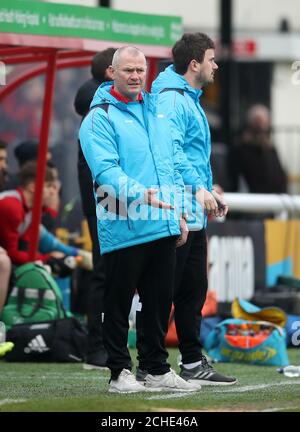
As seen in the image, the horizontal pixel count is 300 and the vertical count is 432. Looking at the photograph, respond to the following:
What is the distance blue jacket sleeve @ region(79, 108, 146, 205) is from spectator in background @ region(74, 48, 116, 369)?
1664 millimetres

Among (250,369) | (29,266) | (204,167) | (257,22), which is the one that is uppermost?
(257,22)

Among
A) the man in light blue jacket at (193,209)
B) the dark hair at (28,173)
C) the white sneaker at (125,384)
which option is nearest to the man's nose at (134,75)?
the man in light blue jacket at (193,209)

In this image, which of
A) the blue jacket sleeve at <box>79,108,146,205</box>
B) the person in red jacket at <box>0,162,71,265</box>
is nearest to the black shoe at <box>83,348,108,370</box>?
the person in red jacket at <box>0,162,71,265</box>

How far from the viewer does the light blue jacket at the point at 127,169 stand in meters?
7.47

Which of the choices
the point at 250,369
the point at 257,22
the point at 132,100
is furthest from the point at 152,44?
the point at 257,22

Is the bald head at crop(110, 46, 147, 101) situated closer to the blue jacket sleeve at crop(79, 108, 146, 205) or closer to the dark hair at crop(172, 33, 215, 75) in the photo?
the blue jacket sleeve at crop(79, 108, 146, 205)

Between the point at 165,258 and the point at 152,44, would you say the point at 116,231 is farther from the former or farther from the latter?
the point at 152,44

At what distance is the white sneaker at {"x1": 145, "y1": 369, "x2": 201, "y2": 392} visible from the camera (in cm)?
786

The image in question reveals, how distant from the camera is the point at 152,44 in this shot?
11.5m

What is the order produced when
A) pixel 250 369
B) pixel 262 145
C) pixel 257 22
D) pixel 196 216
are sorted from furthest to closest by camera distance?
pixel 257 22 → pixel 262 145 → pixel 250 369 → pixel 196 216

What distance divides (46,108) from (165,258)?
3974mm

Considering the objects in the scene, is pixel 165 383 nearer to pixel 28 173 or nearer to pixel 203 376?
pixel 203 376

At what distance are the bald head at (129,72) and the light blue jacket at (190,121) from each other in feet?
1.58

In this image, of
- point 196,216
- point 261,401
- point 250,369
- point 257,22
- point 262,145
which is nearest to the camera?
point 261,401
